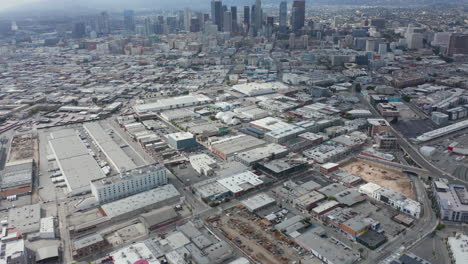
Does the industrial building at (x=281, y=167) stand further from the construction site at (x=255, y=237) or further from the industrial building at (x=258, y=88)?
the industrial building at (x=258, y=88)

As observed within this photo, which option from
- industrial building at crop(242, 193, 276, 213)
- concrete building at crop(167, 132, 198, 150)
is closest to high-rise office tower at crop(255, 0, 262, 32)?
concrete building at crop(167, 132, 198, 150)

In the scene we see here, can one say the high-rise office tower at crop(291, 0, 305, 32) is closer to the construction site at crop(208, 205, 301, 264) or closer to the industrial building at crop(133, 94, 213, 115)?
the industrial building at crop(133, 94, 213, 115)

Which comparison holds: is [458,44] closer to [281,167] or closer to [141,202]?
[281,167]

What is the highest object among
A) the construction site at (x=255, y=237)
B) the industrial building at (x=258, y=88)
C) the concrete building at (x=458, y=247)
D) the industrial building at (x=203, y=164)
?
the industrial building at (x=258, y=88)

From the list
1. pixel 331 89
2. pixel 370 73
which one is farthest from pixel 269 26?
pixel 331 89

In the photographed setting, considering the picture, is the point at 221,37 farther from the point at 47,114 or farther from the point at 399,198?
the point at 399,198

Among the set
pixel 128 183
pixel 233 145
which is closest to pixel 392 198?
pixel 233 145

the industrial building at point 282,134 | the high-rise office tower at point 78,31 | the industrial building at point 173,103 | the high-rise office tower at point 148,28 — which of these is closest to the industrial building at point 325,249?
the industrial building at point 282,134
